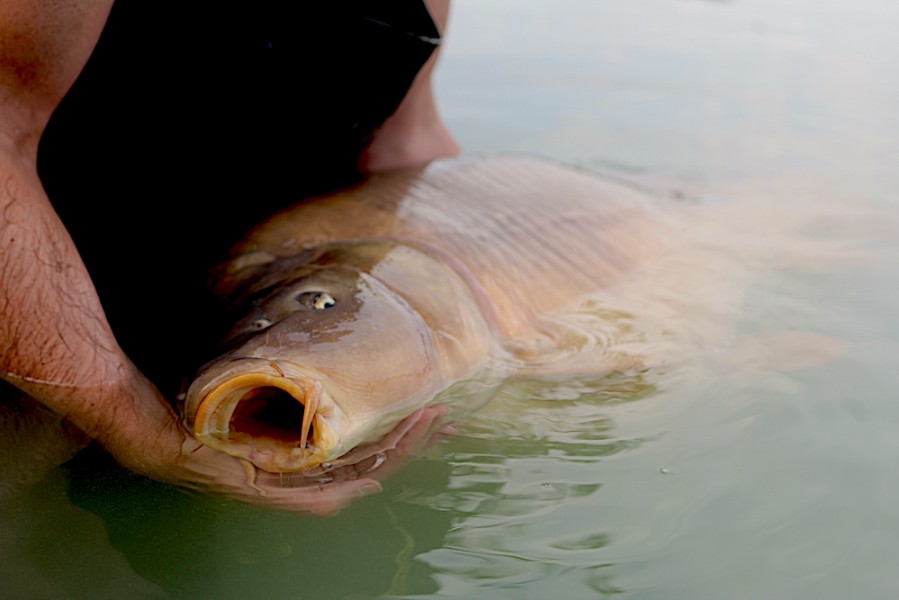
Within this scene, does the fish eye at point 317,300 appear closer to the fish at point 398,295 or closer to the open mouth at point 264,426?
the fish at point 398,295

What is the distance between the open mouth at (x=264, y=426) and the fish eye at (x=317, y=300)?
280mm

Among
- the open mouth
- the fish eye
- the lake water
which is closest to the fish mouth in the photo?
the open mouth

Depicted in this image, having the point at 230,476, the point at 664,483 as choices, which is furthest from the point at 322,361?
the point at 664,483

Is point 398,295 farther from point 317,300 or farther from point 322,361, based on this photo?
point 322,361

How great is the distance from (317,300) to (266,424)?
36 cm

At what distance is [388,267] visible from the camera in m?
2.44

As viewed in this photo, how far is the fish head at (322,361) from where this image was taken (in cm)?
183

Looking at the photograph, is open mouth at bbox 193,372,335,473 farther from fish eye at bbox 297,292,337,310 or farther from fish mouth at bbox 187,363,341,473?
fish eye at bbox 297,292,337,310

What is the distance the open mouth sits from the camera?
1.80 meters

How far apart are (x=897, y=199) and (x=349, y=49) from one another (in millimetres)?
2453

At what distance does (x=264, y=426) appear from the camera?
1.91m

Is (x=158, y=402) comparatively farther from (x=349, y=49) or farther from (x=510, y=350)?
(x=349, y=49)

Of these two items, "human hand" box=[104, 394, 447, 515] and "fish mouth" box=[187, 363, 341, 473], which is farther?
"human hand" box=[104, 394, 447, 515]

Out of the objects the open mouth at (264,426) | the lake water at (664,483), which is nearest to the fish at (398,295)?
the open mouth at (264,426)
